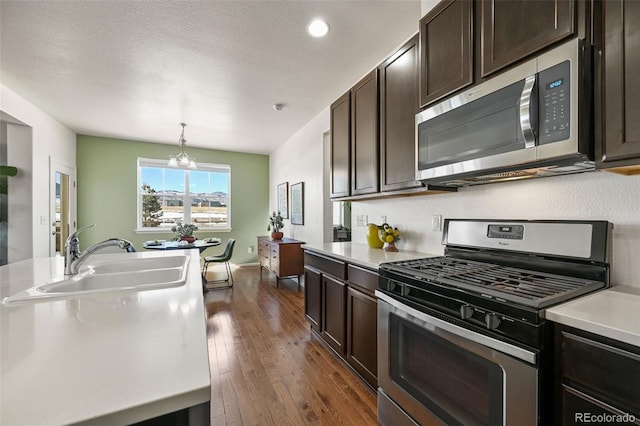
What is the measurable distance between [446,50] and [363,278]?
146cm

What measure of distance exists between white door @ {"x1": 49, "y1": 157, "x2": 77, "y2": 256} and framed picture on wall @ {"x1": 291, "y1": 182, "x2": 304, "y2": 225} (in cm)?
368

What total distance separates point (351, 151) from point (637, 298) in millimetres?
1981

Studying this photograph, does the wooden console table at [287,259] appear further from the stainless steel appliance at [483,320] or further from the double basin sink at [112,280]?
the stainless steel appliance at [483,320]

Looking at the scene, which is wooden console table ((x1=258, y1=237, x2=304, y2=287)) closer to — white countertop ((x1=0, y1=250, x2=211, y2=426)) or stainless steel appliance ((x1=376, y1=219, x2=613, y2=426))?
stainless steel appliance ((x1=376, y1=219, x2=613, y2=426))

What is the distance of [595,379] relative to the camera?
31.3 inches

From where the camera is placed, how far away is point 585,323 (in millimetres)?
801

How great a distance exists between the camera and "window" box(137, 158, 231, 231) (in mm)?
5566

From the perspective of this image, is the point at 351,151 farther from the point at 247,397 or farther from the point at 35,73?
the point at 35,73

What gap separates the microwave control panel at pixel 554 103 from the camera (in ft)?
3.39

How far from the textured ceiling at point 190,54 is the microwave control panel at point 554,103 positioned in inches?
53.4

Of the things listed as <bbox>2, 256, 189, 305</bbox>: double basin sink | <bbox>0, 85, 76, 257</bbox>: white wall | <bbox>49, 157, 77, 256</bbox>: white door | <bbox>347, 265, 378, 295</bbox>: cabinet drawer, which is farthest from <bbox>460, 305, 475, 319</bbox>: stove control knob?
<bbox>49, 157, 77, 256</bbox>: white door

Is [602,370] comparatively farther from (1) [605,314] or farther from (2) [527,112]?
(2) [527,112]

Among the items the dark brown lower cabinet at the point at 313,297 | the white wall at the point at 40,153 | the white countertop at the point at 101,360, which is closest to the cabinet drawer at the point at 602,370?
the white countertop at the point at 101,360

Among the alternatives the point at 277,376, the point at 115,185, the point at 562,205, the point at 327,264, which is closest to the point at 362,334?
the point at 327,264
